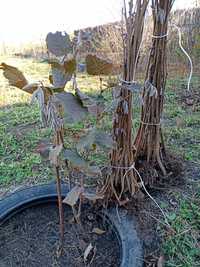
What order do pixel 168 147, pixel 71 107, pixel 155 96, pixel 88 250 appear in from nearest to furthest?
pixel 71 107
pixel 88 250
pixel 155 96
pixel 168 147

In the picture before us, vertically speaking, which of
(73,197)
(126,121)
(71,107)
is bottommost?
(73,197)

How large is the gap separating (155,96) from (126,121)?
0.26 meters

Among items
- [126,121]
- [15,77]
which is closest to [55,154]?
[15,77]

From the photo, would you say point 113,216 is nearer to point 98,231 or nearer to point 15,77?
point 98,231

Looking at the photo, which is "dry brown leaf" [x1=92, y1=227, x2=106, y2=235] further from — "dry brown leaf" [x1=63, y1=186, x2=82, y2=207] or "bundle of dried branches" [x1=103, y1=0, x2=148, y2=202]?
"dry brown leaf" [x1=63, y1=186, x2=82, y2=207]

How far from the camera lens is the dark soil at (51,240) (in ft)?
4.05

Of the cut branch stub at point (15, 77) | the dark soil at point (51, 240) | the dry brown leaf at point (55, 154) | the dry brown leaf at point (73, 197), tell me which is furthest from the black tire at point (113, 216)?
the cut branch stub at point (15, 77)

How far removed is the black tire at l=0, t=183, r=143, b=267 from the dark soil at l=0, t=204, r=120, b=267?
0.04 metres

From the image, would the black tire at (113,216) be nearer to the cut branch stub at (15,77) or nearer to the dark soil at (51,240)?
the dark soil at (51,240)

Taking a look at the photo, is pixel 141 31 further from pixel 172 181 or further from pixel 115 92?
pixel 172 181

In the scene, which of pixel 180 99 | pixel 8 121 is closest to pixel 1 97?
pixel 8 121

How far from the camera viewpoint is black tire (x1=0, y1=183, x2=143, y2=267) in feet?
3.85

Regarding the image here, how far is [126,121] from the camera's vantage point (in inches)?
51.6

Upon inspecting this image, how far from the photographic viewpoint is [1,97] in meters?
3.32
